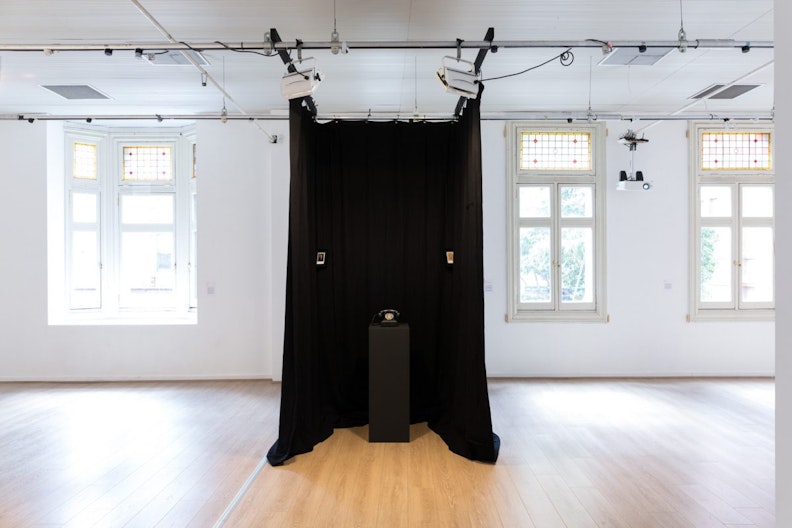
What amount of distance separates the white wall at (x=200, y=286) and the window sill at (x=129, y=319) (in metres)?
0.12

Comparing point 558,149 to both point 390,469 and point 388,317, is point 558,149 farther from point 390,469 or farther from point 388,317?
point 390,469

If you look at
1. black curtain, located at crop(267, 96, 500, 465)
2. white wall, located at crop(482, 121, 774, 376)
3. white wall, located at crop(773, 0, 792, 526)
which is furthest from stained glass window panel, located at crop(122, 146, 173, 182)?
white wall, located at crop(773, 0, 792, 526)

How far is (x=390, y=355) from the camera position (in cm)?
409

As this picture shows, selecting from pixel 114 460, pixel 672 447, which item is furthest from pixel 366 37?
pixel 672 447

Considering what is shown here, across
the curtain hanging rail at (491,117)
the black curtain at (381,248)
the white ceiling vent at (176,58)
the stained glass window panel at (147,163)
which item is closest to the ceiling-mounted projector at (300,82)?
the black curtain at (381,248)

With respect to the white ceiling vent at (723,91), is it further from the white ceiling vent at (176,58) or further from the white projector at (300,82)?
the white ceiling vent at (176,58)

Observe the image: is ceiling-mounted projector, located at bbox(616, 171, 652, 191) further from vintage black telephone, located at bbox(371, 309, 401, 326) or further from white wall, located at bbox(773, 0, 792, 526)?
white wall, located at bbox(773, 0, 792, 526)

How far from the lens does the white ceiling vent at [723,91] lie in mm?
5466

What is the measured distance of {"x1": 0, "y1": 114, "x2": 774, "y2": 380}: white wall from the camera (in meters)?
6.38

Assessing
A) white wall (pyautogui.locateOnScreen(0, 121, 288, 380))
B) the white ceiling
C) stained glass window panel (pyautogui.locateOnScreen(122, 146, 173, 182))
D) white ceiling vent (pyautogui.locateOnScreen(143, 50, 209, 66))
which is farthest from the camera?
stained glass window panel (pyautogui.locateOnScreen(122, 146, 173, 182))

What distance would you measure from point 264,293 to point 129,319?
7.53ft

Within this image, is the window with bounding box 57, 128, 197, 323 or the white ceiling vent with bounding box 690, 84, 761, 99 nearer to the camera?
the white ceiling vent with bounding box 690, 84, 761, 99

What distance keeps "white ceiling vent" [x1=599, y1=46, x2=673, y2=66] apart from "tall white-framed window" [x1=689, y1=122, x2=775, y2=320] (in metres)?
2.66

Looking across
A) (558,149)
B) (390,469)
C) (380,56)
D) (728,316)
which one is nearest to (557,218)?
(558,149)
